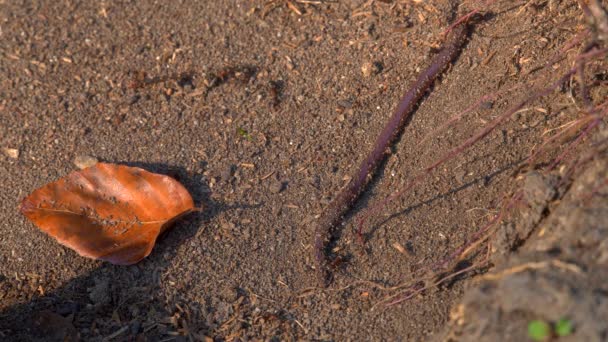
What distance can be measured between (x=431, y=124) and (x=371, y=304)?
2.68ft

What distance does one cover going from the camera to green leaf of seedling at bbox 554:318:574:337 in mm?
1645

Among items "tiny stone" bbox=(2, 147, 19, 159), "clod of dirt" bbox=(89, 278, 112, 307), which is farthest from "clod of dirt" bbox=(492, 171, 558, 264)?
"tiny stone" bbox=(2, 147, 19, 159)

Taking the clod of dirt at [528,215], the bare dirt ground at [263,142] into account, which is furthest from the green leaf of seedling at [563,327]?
the clod of dirt at [528,215]

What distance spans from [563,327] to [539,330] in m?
0.06

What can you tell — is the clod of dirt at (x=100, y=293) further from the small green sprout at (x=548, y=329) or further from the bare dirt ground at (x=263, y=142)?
the small green sprout at (x=548, y=329)

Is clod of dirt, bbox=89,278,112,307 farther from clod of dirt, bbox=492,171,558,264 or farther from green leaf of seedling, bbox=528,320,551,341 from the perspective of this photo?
green leaf of seedling, bbox=528,320,551,341

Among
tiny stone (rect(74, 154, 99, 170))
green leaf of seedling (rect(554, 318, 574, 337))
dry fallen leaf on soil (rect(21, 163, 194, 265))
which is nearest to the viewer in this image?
green leaf of seedling (rect(554, 318, 574, 337))

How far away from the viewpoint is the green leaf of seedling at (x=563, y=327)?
5.40ft

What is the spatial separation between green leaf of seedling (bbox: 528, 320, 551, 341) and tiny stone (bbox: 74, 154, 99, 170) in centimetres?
197

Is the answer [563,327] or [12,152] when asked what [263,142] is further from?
[563,327]

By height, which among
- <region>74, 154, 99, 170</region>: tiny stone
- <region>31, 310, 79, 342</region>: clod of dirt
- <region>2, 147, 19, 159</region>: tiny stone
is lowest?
<region>31, 310, 79, 342</region>: clod of dirt

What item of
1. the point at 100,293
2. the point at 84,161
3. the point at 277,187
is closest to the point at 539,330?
the point at 277,187

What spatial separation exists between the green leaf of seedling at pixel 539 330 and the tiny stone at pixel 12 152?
7.58ft

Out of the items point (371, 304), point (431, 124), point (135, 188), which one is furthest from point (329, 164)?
point (135, 188)
